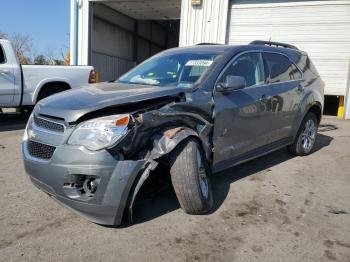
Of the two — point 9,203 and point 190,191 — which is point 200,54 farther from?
point 9,203

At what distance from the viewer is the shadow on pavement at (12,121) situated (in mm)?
7895

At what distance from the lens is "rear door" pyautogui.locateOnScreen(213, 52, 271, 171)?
3.88 metres

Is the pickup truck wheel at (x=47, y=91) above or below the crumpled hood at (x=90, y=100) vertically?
below

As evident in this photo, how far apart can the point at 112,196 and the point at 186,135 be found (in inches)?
35.1

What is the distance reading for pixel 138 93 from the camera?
11.0 feet

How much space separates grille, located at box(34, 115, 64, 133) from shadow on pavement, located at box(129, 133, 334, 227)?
106 centimetres

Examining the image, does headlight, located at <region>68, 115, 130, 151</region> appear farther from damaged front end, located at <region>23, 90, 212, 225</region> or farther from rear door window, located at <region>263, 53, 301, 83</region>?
rear door window, located at <region>263, 53, 301, 83</region>

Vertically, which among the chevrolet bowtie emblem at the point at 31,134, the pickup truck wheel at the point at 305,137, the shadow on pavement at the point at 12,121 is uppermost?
the chevrolet bowtie emblem at the point at 31,134

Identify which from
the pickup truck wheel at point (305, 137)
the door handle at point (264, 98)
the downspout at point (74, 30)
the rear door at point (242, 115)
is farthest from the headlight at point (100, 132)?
the downspout at point (74, 30)

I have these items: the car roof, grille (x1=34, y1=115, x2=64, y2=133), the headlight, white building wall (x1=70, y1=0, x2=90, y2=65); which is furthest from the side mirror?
white building wall (x1=70, y1=0, x2=90, y2=65)

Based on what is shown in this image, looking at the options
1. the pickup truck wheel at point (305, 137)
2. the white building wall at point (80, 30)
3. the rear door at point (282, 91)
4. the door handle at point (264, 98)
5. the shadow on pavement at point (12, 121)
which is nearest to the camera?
the door handle at point (264, 98)

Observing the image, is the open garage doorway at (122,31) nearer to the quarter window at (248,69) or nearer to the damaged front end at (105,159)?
the quarter window at (248,69)

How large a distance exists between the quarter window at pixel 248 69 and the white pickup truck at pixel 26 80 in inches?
214

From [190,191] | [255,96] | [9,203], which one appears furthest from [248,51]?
[9,203]
